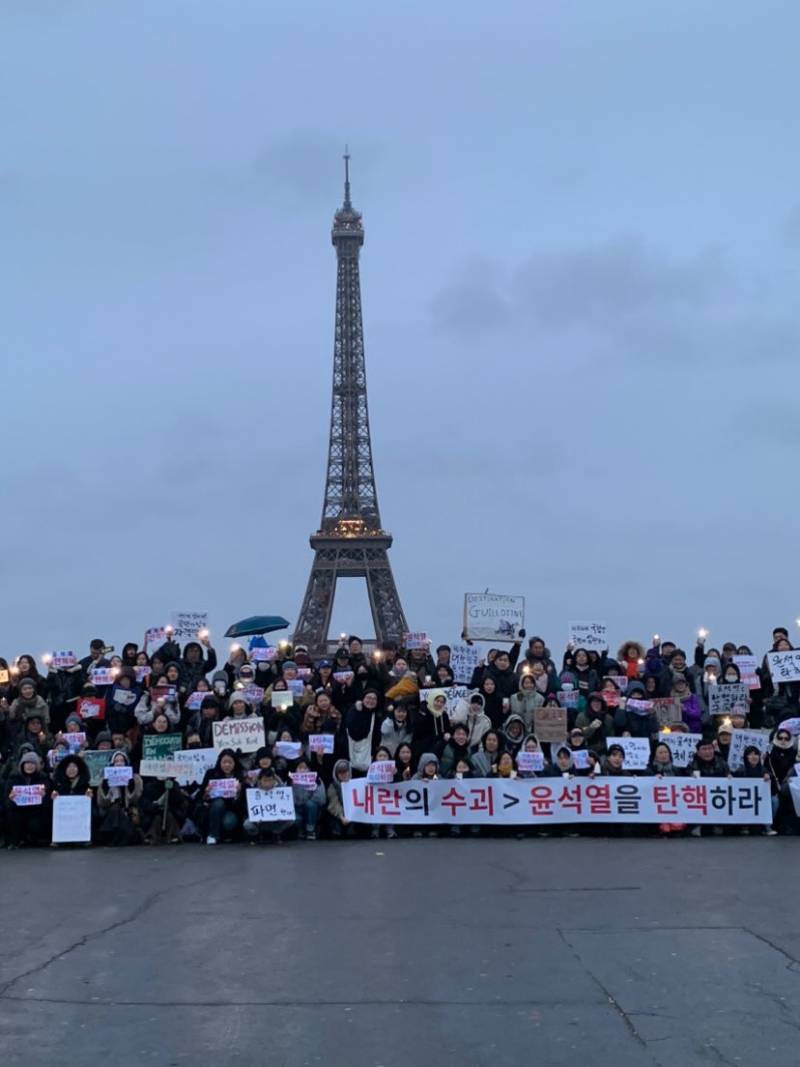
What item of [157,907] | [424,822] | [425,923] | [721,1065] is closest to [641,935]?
[425,923]

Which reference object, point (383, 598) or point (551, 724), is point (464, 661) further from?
point (383, 598)

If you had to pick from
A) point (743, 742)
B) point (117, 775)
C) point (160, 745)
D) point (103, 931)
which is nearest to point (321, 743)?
point (160, 745)

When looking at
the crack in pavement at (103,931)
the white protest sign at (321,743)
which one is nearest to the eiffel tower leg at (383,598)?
the white protest sign at (321,743)

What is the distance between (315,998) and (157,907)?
3.74m

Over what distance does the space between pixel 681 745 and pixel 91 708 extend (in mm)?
8113

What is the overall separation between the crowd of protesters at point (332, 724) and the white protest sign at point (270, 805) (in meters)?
0.11

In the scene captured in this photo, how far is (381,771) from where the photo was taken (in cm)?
1638

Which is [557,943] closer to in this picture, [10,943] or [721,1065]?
[721,1065]

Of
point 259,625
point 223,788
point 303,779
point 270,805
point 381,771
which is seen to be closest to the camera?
point 270,805

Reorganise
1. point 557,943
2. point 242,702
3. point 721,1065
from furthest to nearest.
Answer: point 242,702 < point 557,943 < point 721,1065

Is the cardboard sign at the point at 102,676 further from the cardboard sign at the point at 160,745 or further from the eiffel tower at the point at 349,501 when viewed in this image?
the eiffel tower at the point at 349,501

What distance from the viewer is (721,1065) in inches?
239

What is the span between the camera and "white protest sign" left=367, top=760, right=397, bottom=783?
1636 cm

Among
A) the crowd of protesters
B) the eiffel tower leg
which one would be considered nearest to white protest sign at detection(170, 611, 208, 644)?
the crowd of protesters
